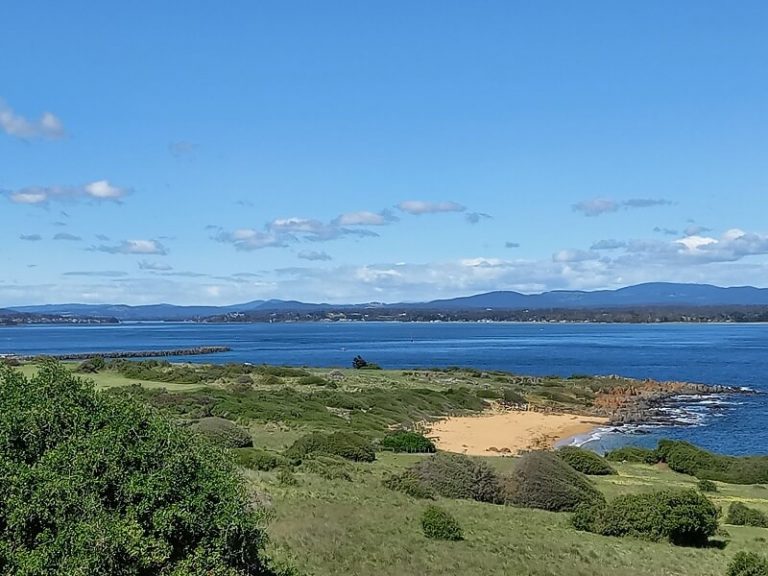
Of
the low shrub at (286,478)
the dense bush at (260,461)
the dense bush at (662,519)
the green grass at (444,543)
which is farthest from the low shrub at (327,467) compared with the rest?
the dense bush at (662,519)

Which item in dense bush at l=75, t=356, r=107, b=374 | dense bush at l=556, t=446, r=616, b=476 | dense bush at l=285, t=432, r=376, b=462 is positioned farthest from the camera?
dense bush at l=75, t=356, r=107, b=374

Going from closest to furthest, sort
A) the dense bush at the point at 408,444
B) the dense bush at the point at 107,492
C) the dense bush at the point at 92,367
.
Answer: the dense bush at the point at 107,492 → the dense bush at the point at 408,444 → the dense bush at the point at 92,367

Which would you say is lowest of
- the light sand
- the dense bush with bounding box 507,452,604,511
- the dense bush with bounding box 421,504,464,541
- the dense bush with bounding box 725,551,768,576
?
the light sand

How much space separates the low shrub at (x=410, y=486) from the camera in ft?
90.8

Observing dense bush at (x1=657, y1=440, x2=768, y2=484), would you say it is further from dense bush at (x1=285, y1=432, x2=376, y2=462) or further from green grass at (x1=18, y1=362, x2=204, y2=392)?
green grass at (x1=18, y1=362, x2=204, y2=392)

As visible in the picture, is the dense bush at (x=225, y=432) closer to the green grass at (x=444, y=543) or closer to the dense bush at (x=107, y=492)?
the green grass at (x=444, y=543)

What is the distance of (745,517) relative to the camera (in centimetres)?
2698

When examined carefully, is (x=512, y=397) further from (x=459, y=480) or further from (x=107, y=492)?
(x=107, y=492)

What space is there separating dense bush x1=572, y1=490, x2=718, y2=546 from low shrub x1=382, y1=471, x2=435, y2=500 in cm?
538

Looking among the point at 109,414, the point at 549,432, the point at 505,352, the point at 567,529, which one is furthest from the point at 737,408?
the point at 505,352

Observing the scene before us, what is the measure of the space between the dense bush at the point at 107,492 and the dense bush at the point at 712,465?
31287 millimetres

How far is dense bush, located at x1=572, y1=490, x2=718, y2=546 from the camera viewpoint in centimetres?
2361

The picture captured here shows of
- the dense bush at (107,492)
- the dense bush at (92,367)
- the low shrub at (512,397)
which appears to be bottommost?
the low shrub at (512,397)

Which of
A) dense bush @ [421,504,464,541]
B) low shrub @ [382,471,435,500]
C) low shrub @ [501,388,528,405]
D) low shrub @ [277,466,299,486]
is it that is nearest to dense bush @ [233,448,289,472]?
low shrub @ [277,466,299,486]
